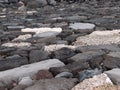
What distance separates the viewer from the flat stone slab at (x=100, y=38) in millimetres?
3996

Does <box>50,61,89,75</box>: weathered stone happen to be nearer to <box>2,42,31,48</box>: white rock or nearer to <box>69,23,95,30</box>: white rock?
<box>2,42,31,48</box>: white rock

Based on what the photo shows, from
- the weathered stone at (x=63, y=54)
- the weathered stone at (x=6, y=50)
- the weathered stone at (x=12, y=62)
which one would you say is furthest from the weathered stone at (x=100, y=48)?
the weathered stone at (x=6, y=50)

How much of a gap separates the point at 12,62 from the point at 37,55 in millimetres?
319

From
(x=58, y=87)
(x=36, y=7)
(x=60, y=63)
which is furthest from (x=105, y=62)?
(x=36, y=7)

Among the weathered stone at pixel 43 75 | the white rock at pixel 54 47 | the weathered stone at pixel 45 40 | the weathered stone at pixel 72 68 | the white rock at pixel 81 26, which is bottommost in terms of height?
the white rock at pixel 81 26

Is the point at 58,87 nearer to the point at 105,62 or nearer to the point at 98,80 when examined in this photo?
the point at 98,80

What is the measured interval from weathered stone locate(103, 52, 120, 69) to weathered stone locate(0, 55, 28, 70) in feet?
2.72

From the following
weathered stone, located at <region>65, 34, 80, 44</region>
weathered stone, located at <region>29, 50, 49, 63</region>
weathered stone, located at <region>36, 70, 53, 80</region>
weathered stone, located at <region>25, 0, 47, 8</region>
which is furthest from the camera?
weathered stone, located at <region>25, 0, 47, 8</region>

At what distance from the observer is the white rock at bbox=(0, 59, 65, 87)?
2805 millimetres

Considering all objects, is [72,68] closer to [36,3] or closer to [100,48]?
[100,48]

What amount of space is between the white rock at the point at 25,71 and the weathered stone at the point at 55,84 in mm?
297

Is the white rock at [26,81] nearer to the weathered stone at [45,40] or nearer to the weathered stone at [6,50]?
the weathered stone at [6,50]

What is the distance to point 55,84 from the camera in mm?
2549

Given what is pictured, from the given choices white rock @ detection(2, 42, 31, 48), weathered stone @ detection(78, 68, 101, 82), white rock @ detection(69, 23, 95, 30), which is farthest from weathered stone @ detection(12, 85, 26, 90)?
white rock @ detection(69, 23, 95, 30)
